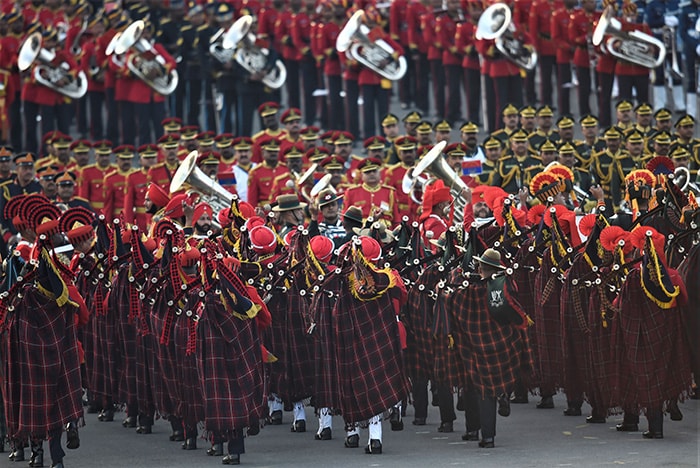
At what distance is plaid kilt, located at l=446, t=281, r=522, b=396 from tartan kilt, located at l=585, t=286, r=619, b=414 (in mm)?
826

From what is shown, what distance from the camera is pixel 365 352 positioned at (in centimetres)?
1349

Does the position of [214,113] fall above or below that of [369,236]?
above

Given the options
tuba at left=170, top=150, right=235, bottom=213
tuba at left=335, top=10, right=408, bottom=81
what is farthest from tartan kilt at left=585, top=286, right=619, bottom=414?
tuba at left=335, top=10, right=408, bottom=81

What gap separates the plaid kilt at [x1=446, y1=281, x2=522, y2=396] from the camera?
13.3 metres

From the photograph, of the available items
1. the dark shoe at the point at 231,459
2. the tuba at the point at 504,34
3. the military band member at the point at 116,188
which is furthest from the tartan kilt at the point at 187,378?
the tuba at the point at 504,34

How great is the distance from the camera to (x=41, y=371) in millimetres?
12734

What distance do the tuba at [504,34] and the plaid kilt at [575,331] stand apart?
10243 mm

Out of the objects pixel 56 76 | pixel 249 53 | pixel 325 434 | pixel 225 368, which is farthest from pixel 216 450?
pixel 56 76

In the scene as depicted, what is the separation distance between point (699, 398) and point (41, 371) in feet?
19.0

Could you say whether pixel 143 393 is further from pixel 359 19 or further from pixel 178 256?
pixel 359 19

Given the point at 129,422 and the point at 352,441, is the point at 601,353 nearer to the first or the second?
the point at 352,441

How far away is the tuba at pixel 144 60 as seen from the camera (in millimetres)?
24141

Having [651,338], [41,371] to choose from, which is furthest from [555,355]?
[41,371]

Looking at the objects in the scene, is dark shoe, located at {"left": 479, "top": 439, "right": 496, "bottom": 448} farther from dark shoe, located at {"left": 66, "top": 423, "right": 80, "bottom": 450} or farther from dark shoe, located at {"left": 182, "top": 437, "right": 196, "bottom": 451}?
dark shoe, located at {"left": 66, "top": 423, "right": 80, "bottom": 450}
